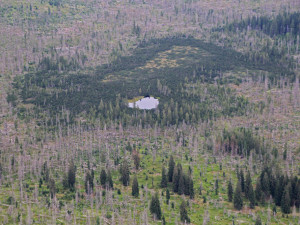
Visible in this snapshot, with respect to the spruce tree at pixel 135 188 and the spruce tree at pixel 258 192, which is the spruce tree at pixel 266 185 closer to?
the spruce tree at pixel 258 192

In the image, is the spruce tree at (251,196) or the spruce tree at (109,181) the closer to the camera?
the spruce tree at (251,196)

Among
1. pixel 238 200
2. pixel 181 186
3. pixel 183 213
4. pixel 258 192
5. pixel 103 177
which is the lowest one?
pixel 258 192

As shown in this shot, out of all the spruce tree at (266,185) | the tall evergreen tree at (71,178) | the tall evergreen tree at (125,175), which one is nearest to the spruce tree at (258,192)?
the spruce tree at (266,185)

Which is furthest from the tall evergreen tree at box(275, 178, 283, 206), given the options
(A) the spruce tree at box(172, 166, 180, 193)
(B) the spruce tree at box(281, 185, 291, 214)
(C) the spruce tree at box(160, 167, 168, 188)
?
(C) the spruce tree at box(160, 167, 168, 188)

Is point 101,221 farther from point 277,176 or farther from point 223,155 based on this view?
point 223,155

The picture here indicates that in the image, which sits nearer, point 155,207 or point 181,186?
point 155,207

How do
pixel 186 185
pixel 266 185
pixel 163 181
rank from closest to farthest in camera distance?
pixel 266 185 → pixel 186 185 → pixel 163 181

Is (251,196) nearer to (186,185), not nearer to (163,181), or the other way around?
(186,185)

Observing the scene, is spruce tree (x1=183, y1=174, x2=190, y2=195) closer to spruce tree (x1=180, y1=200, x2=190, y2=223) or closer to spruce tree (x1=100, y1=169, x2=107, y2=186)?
spruce tree (x1=180, y1=200, x2=190, y2=223)

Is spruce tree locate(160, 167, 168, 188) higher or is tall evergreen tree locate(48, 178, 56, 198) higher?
tall evergreen tree locate(48, 178, 56, 198)

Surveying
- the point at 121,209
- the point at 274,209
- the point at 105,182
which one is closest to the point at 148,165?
the point at 105,182

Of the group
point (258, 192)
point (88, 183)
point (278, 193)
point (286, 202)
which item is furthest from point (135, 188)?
point (286, 202)
